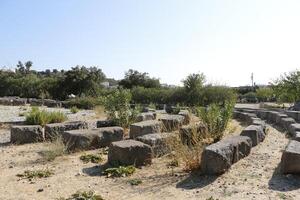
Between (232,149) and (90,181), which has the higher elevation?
(232,149)

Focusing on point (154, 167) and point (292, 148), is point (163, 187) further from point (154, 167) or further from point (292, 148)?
point (292, 148)

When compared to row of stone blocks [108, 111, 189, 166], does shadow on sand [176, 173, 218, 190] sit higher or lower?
lower

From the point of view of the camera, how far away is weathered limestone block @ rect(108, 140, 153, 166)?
21.5ft

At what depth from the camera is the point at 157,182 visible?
5.73 m

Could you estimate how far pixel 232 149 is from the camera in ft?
20.8

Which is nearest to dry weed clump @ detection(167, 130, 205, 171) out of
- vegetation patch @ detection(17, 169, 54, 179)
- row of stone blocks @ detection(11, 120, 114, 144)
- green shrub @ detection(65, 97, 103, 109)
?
vegetation patch @ detection(17, 169, 54, 179)

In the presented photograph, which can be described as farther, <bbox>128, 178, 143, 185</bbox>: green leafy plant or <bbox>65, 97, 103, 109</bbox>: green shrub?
<bbox>65, 97, 103, 109</bbox>: green shrub

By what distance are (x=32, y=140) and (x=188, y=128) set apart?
357cm

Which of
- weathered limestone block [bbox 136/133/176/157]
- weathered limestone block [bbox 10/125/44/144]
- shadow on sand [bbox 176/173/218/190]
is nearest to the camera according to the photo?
shadow on sand [bbox 176/173/218/190]

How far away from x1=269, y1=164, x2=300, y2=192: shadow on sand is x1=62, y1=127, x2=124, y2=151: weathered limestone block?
3.64m

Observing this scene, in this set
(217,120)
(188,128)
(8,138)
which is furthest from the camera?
(8,138)

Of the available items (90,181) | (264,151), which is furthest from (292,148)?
(90,181)

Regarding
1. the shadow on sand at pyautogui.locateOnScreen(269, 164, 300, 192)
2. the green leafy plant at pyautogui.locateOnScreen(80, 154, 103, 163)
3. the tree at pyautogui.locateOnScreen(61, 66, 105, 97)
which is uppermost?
the tree at pyautogui.locateOnScreen(61, 66, 105, 97)

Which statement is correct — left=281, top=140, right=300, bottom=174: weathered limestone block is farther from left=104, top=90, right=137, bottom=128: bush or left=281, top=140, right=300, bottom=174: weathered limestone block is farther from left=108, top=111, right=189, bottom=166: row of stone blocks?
left=104, top=90, right=137, bottom=128: bush
